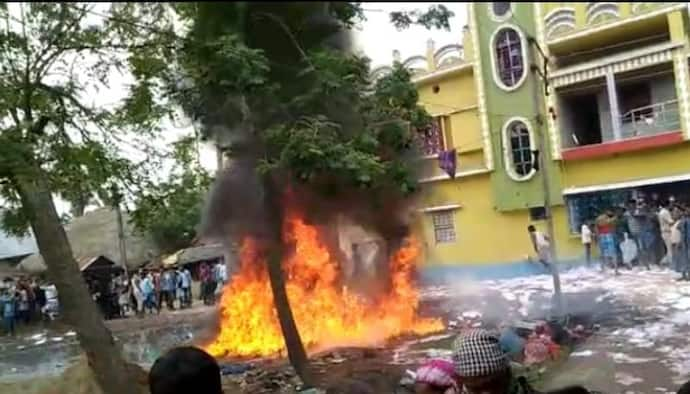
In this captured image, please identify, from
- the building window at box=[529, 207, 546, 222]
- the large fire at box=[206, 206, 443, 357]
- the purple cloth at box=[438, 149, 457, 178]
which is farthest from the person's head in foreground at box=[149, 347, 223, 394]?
the building window at box=[529, 207, 546, 222]

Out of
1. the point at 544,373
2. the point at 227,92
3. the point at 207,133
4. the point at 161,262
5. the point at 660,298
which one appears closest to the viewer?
the point at 227,92

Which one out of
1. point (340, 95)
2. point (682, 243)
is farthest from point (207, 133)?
point (682, 243)

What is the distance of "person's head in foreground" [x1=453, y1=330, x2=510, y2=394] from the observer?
86.1 inches

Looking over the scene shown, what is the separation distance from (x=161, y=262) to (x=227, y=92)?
55.3ft

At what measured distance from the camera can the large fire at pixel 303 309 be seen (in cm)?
1399

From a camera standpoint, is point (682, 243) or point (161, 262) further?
point (161, 262)

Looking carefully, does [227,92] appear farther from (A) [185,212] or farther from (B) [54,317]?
(B) [54,317]

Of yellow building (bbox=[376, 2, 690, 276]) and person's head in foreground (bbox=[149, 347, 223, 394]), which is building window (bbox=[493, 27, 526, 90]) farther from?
person's head in foreground (bbox=[149, 347, 223, 394])

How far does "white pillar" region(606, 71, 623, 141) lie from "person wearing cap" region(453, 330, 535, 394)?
1221 centimetres

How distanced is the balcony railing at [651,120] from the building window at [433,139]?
343 centimetres

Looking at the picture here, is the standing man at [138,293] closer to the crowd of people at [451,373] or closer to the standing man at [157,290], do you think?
the standing man at [157,290]

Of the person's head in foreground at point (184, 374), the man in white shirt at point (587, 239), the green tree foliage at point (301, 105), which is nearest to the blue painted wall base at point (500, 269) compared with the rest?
the man in white shirt at point (587, 239)

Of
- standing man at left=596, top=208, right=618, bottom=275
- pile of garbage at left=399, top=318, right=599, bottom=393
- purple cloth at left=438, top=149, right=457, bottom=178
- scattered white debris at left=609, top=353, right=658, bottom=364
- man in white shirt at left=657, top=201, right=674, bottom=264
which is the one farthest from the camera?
standing man at left=596, top=208, right=618, bottom=275

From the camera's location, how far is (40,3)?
1775 millimetres
